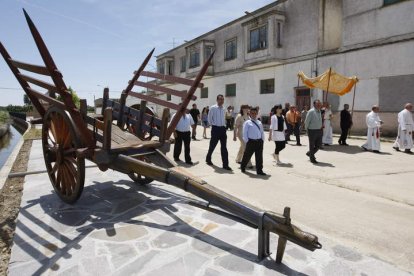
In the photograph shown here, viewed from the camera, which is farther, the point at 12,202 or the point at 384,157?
A: the point at 384,157

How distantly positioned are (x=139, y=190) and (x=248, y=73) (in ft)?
62.0

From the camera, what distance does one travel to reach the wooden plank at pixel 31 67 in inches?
156

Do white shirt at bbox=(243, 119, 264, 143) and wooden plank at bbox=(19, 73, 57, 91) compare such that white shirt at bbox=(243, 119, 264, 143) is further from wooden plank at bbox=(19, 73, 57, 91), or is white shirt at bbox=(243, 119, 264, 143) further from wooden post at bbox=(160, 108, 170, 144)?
wooden plank at bbox=(19, 73, 57, 91)

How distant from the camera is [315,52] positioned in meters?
17.9

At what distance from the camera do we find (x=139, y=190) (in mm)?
5340

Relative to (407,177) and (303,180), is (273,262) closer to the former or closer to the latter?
(303,180)

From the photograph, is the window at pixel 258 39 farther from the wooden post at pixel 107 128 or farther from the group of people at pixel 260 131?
the wooden post at pixel 107 128

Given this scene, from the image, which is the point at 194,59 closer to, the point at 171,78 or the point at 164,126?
the point at 171,78

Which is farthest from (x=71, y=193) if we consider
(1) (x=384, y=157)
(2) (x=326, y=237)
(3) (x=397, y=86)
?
(3) (x=397, y=86)

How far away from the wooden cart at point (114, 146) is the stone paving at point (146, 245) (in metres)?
0.25

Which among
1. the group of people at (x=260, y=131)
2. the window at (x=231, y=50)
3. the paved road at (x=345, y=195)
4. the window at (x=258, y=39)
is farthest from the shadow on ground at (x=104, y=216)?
the window at (x=231, y=50)

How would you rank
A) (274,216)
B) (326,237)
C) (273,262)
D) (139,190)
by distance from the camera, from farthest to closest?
(139,190) → (326,237) → (273,262) → (274,216)

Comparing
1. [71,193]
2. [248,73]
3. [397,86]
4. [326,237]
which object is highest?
[248,73]

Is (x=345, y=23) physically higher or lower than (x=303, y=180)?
higher
